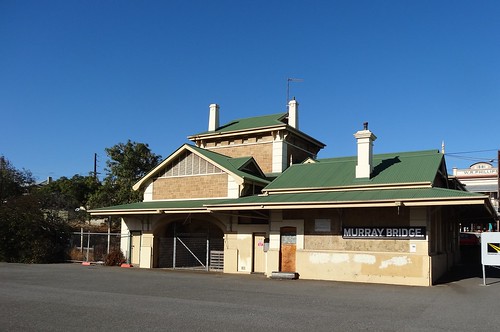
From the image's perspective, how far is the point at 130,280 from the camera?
18.5 metres

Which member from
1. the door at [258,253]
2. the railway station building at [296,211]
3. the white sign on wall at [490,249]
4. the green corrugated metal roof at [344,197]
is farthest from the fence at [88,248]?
the white sign on wall at [490,249]

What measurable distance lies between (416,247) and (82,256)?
20063 millimetres

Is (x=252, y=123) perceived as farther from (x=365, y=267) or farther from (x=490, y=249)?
(x=490, y=249)

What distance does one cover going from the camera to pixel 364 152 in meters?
21.2

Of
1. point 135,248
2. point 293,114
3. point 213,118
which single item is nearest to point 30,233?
point 135,248

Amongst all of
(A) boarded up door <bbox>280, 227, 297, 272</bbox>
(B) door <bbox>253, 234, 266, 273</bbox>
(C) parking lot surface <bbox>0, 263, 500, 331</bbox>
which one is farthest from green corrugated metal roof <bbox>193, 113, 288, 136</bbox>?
(C) parking lot surface <bbox>0, 263, 500, 331</bbox>

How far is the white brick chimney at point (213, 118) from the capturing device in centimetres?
3341

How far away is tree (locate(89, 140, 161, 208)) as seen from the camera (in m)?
40.6

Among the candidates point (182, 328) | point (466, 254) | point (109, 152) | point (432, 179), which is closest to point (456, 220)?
point (466, 254)

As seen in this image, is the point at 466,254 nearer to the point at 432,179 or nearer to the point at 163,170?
the point at 432,179

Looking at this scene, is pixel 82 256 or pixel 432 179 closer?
pixel 432 179

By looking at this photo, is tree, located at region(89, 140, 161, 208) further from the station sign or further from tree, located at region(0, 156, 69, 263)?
the station sign

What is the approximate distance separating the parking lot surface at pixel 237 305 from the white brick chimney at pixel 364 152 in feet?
17.7

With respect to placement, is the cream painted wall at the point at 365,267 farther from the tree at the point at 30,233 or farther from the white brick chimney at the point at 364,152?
the tree at the point at 30,233
